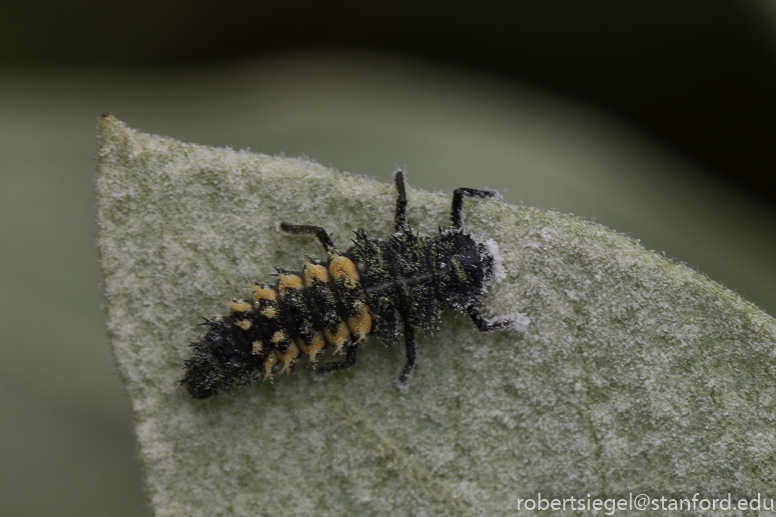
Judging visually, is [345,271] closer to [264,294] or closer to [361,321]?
[361,321]

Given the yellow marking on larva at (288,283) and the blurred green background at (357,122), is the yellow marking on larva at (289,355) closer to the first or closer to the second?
the yellow marking on larva at (288,283)

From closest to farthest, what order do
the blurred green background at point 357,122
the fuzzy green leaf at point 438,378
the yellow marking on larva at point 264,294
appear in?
the fuzzy green leaf at point 438,378 → the yellow marking on larva at point 264,294 → the blurred green background at point 357,122

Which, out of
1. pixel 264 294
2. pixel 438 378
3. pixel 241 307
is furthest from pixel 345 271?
pixel 438 378

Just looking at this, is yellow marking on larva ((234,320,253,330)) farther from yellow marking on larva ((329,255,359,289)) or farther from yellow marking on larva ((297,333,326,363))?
yellow marking on larva ((329,255,359,289))

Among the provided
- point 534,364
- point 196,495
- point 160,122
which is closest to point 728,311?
point 534,364

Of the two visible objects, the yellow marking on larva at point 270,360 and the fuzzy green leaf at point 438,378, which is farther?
the yellow marking on larva at point 270,360

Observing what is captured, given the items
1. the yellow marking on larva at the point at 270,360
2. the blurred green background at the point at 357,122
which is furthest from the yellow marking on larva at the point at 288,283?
the blurred green background at the point at 357,122

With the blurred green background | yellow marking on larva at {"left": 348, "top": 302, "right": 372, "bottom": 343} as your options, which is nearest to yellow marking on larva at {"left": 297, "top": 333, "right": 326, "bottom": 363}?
yellow marking on larva at {"left": 348, "top": 302, "right": 372, "bottom": 343}
